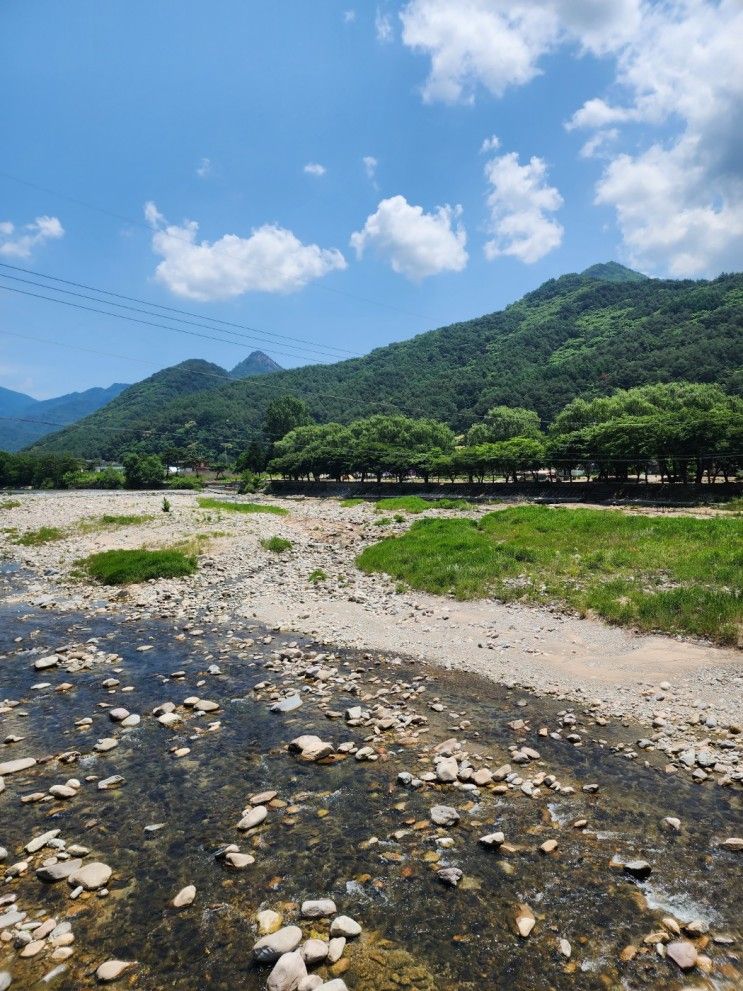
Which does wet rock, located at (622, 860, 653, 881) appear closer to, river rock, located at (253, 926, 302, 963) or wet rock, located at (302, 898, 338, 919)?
wet rock, located at (302, 898, 338, 919)

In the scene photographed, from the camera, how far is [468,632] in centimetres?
1648

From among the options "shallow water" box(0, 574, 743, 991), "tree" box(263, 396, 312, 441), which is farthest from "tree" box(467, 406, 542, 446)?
"shallow water" box(0, 574, 743, 991)

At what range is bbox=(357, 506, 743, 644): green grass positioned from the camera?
1598 centimetres

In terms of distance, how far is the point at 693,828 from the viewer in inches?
297

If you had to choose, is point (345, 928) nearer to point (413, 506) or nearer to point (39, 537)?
point (39, 537)

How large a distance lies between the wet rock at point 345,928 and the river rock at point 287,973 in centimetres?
52

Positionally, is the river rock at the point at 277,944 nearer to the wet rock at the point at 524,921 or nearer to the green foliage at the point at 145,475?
the wet rock at the point at 524,921

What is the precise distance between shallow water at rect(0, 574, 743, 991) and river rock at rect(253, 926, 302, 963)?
14cm

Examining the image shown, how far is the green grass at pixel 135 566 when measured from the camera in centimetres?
2447

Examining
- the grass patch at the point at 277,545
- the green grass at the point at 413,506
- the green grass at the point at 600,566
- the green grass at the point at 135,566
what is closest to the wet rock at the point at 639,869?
the green grass at the point at 600,566

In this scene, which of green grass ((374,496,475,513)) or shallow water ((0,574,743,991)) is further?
green grass ((374,496,475,513))

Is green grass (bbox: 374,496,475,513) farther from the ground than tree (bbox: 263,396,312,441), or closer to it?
closer to it

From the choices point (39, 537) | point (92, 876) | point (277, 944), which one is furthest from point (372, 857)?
point (39, 537)

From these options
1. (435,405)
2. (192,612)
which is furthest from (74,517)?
(435,405)
